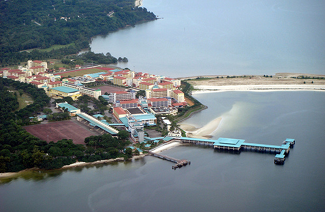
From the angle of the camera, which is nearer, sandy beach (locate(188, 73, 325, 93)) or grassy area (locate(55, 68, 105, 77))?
sandy beach (locate(188, 73, 325, 93))

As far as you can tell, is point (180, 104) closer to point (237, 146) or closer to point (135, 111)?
point (135, 111)

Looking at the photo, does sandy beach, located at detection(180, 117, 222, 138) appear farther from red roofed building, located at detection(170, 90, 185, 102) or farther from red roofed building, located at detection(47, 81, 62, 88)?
red roofed building, located at detection(47, 81, 62, 88)

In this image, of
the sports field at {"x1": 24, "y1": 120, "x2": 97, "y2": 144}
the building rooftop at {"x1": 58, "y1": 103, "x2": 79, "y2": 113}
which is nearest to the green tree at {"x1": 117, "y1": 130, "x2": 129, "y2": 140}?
the sports field at {"x1": 24, "y1": 120, "x2": 97, "y2": 144}

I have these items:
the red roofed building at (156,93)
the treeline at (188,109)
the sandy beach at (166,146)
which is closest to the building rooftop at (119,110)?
the treeline at (188,109)

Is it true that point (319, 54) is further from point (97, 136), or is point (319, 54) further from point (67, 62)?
point (97, 136)

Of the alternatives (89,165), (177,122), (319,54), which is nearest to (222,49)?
(319,54)

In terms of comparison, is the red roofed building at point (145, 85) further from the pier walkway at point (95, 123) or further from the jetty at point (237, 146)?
the jetty at point (237, 146)

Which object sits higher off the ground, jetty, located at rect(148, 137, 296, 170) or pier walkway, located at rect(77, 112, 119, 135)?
pier walkway, located at rect(77, 112, 119, 135)
